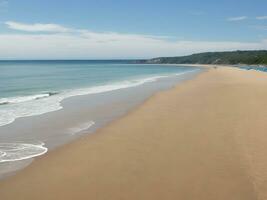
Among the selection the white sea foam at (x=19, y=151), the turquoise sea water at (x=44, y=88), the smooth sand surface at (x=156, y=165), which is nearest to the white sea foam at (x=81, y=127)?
the smooth sand surface at (x=156, y=165)

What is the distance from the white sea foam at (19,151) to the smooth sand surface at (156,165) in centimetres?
46

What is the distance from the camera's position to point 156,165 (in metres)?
7.68

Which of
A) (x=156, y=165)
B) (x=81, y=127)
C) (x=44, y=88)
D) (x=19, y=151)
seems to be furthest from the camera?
(x=44, y=88)

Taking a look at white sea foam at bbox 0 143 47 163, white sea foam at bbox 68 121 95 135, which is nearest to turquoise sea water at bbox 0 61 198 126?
white sea foam at bbox 68 121 95 135

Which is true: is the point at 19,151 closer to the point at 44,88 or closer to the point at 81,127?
the point at 81,127

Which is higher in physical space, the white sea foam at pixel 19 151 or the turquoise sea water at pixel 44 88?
the white sea foam at pixel 19 151

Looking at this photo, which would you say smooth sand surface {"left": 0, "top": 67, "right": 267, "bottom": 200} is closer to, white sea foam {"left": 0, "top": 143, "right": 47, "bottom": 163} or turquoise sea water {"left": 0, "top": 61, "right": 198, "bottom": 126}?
white sea foam {"left": 0, "top": 143, "right": 47, "bottom": 163}

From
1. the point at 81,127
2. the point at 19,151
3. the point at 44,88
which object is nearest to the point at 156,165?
the point at 19,151

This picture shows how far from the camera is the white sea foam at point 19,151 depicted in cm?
845

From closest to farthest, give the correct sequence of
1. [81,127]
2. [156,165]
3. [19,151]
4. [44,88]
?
[156,165] < [19,151] < [81,127] < [44,88]

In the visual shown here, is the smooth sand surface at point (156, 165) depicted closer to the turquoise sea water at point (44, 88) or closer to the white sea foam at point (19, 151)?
the white sea foam at point (19, 151)

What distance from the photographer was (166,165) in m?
7.68

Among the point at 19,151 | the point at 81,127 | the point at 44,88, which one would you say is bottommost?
the point at 44,88

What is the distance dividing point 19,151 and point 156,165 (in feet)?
12.6
